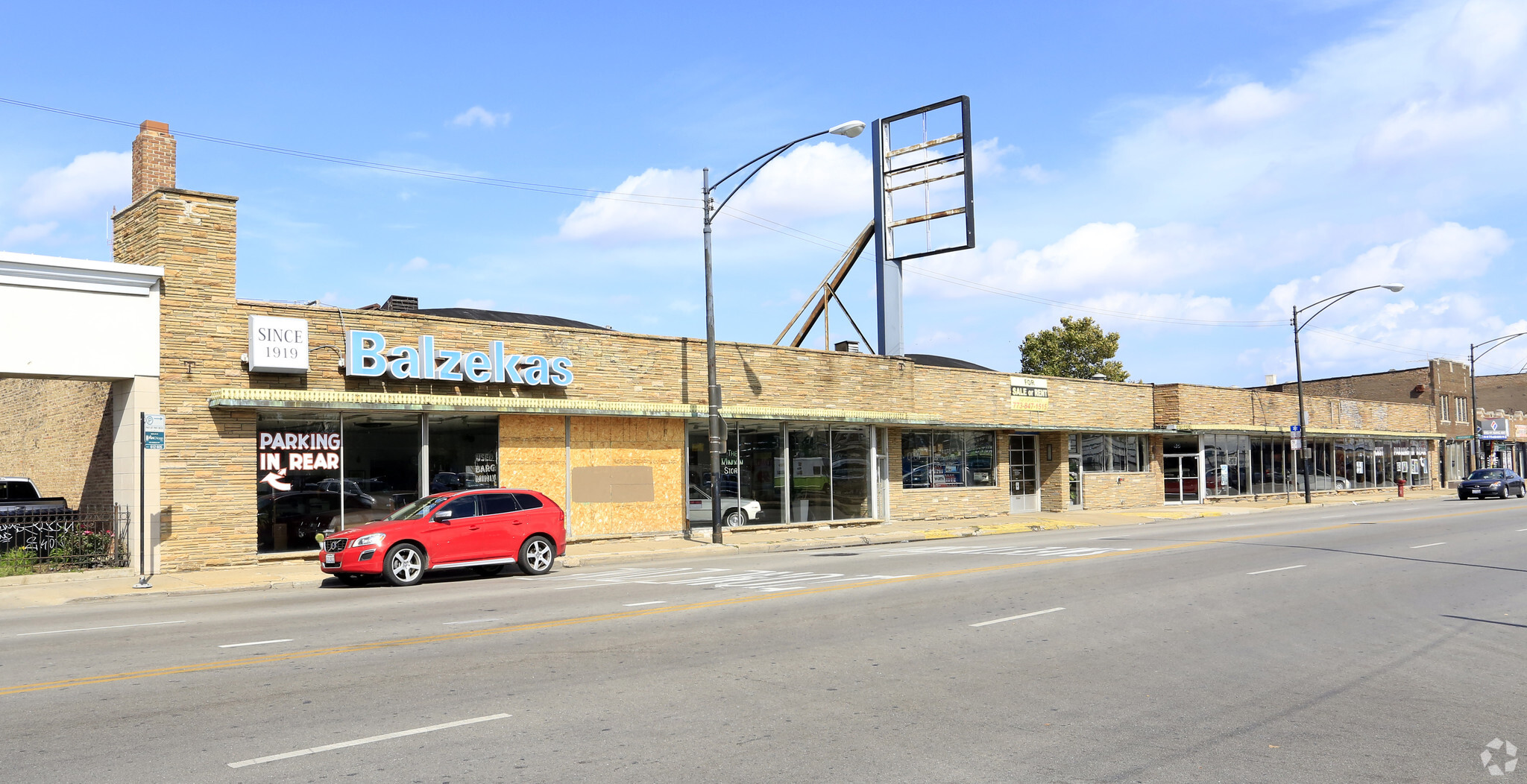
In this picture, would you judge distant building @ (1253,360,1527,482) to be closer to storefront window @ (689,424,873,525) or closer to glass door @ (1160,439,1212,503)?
glass door @ (1160,439,1212,503)

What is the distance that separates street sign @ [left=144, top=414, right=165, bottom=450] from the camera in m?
17.3

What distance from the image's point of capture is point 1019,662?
9656 mm

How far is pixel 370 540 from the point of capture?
672 inches

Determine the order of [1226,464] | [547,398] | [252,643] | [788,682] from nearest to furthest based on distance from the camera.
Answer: [788,682]
[252,643]
[547,398]
[1226,464]

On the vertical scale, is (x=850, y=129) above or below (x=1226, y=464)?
above

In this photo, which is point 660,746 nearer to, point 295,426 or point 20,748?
point 20,748

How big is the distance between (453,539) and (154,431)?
16.6 feet

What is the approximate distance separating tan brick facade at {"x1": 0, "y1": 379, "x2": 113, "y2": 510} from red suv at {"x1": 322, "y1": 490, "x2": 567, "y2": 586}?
272 inches

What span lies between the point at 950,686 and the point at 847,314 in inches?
1310

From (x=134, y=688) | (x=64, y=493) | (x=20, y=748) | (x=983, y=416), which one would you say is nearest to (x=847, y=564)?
(x=134, y=688)

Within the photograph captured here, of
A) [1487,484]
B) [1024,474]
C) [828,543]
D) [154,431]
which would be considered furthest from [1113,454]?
[154,431]

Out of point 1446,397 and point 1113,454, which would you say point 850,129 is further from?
point 1446,397

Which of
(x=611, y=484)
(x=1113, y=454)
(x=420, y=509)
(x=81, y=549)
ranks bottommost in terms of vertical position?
(x=81, y=549)

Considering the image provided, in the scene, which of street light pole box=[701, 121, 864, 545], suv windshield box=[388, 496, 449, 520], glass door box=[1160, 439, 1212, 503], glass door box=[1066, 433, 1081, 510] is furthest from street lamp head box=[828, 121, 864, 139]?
glass door box=[1160, 439, 1212, 503]
